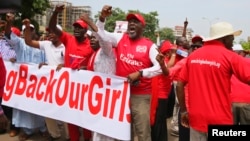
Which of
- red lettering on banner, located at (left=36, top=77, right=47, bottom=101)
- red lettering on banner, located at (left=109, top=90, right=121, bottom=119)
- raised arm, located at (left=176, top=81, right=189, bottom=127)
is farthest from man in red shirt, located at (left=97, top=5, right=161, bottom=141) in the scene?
red lettering on banner, located at (left=36, top=77, right=47, bottom=101)

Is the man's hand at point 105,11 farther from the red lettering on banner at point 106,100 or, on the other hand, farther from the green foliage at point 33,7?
the green foliage at point 33,7

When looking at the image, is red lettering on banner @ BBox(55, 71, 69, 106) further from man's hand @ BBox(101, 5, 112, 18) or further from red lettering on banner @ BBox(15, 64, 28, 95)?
man's hand @ BBox(101, 5, 112, 18)

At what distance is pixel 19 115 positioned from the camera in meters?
6.12

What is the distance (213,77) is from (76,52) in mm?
2458

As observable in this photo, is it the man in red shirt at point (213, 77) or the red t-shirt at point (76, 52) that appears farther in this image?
the red t-shirt at point (76, 52)

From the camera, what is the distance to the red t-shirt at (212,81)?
11.1 ft

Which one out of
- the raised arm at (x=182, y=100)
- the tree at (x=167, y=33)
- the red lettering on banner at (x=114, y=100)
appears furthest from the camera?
the tree at (x=167, y=33)

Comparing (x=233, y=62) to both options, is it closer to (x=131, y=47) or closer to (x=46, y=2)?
(x=131, y=47)

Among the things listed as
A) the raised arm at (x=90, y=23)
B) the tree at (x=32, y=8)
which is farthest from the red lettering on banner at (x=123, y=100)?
the tree at (x=32, y=8)

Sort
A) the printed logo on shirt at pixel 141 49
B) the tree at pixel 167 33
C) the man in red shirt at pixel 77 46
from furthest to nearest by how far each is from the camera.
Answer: the tree at pixel 167 33 < the man in red shirt at pixel 77 46 < the printed logo on shirt at pixel 141 49

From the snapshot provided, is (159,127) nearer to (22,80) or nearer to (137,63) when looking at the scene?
(137,63)

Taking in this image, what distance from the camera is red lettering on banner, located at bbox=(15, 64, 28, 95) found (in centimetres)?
601

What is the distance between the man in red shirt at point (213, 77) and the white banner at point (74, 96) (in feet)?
3.35

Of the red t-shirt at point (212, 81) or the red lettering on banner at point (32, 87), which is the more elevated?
the red t-shirt at point (212, 81)
